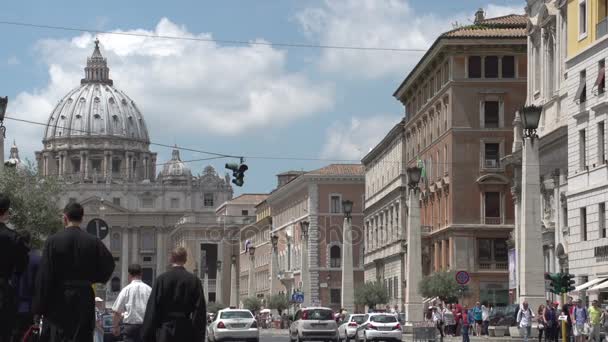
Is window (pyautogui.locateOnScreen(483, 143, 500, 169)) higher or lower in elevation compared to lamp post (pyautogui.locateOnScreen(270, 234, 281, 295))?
higher

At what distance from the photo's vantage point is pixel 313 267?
123688mm

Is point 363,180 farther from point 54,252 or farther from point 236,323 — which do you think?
point 54,252

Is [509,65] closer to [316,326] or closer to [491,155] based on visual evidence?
[491,155]

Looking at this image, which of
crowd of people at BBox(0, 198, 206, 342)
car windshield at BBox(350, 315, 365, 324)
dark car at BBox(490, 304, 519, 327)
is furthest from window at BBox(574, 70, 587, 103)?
crowd of people at BBox(0, 198, 206, 342)

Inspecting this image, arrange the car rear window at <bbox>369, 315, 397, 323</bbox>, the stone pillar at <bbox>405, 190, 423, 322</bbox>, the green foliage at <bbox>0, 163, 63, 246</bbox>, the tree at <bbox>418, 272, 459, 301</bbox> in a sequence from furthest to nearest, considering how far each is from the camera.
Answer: the tree at <bbox>418, 272, 459, 301</bbox> → the green foliage at <bbox>0, 163, 63, 246</bbox> → the stone pillar at <bbox>405, 190, 423, 322</bbox> → the car rear window at <bbox>369, 315, 397, 323</bbox>

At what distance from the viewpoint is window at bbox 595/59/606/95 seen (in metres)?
46.2

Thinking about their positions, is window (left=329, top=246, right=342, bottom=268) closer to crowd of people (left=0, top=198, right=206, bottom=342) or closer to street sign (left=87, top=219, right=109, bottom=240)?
street sign (left=87, top=219, right=109, bottom=240)

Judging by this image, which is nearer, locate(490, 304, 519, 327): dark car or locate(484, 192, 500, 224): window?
locate(490, 304, 519, 327): dark car

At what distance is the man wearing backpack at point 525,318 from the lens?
3872 centimetres

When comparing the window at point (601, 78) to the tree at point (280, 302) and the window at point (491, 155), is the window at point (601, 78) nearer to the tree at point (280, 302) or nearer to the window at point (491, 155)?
the window at point (491, 155)

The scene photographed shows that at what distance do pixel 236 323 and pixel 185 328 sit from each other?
30.4m

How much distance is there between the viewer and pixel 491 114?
75.3 meters

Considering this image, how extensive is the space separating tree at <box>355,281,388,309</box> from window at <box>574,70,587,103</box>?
4108cm

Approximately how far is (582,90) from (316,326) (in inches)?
474
